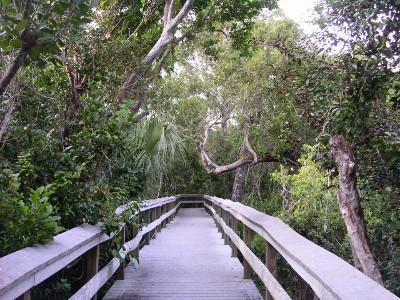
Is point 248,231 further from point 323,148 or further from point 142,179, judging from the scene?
point 142,179

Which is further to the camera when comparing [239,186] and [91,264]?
[239,186]

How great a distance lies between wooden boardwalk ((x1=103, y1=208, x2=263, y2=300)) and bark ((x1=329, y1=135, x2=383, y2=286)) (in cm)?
149

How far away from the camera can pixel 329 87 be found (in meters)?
5.24

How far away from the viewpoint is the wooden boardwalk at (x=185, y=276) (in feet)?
14.8

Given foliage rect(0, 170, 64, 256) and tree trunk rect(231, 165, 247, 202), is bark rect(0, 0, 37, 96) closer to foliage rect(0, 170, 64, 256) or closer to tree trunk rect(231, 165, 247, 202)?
foliage rect(0, 170, 64, 256)

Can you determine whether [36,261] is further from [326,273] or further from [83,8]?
[83,8]

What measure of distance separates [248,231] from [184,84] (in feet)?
67.1

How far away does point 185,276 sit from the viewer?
17.6 ft

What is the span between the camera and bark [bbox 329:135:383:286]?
17.3ft

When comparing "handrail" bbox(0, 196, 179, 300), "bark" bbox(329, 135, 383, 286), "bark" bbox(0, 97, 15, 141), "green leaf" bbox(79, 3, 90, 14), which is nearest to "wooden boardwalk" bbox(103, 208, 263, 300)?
"bark" bbox(329, 135, 383, 286)

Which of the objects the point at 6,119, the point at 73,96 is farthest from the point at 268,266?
the point at 73,96

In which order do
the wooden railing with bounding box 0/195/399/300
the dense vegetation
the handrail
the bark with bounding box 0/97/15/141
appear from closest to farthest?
1. the wooden railing with bounding box 0/195/399/300
2. the handrail
3. the dense vegetation
4. the bark with bounding box 0/97/15/141

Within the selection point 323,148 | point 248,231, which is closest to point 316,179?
point 323,148

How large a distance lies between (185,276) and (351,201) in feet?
8.00
